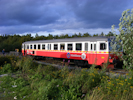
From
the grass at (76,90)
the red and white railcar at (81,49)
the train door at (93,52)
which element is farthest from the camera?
the train door at (93,52)

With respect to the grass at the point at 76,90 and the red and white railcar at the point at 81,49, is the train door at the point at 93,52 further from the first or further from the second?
the grass at the point at 76,90

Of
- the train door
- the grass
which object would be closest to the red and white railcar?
the train door

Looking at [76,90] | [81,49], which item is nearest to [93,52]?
[81,49]

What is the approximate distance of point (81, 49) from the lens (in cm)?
1277

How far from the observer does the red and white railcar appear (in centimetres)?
1117

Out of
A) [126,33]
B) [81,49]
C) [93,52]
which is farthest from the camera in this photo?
[81,49]

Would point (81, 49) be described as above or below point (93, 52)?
above

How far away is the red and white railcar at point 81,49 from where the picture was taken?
1117 cm

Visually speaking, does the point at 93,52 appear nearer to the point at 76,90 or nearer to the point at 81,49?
the point at 81,49

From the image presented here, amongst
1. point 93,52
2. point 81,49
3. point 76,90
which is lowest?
point 76,90

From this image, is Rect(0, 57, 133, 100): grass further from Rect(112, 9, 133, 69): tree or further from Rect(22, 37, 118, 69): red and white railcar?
Rect(22, 37, 118, 69): red and white railcar

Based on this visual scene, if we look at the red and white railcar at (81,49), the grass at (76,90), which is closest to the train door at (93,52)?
the red and white railcar at (81,49)

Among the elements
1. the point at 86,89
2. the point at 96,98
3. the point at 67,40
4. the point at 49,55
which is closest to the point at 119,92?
the point at 96,98

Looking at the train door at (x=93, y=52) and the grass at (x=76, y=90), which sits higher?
the train door at (x=93, y=52)
